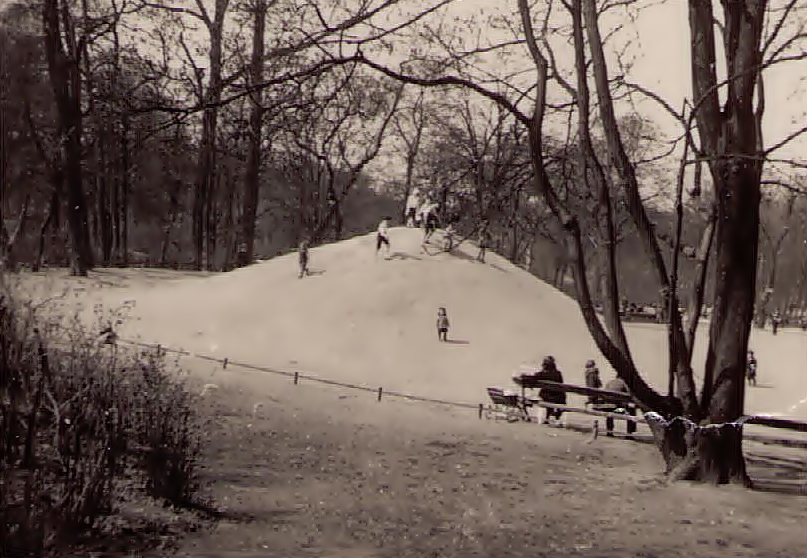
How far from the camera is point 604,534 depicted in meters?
9.16

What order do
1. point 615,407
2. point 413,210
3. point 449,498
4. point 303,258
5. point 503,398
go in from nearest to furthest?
point 449,498 < point 615,407 < point 503,398 < point 303,258 < point 413,210

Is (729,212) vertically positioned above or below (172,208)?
below

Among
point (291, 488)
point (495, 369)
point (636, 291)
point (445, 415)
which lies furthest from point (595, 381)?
point (636, 291)

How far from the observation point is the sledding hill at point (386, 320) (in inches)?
926

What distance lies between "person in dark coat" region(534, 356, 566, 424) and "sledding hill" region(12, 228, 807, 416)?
130 inches

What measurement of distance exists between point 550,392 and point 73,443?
11423 millimetres

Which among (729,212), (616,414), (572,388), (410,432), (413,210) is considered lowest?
(410,432)

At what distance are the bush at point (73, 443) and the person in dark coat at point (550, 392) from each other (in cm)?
992

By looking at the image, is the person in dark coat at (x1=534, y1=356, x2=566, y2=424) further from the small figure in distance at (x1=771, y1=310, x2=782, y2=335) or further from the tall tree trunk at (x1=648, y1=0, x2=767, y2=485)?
the small figure in distance at (x1=771, y1=310, x2=782, y2=335)

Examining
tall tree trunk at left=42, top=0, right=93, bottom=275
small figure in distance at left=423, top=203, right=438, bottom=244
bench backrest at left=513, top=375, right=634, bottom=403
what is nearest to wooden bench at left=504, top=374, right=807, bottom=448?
bench backrest at left=513, top=375, right=634, bottom=403

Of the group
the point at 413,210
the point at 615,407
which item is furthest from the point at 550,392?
the point at 413,210

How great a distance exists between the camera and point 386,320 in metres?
26.2

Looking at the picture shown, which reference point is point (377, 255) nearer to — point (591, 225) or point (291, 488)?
point (591, 225)

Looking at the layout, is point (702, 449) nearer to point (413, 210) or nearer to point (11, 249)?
point (11, 249)
